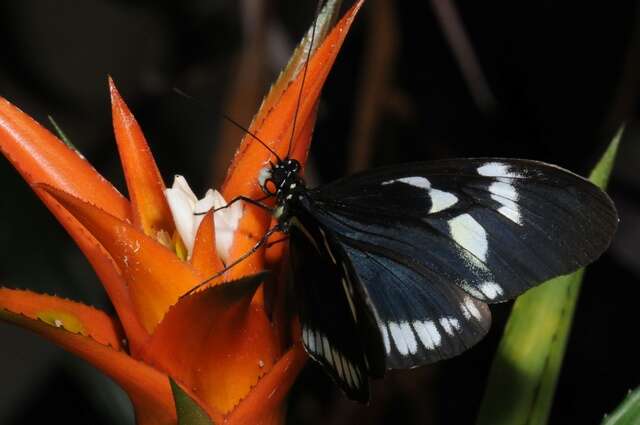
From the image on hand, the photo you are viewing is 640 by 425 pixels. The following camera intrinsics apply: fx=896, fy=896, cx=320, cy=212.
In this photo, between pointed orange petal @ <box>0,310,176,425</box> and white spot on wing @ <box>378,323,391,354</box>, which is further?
white spot on wing @ <box>378,323,391,354</box>

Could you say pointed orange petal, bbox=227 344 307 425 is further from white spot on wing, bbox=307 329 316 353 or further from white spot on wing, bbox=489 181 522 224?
white spot on wing, bbox=489 181 522 224

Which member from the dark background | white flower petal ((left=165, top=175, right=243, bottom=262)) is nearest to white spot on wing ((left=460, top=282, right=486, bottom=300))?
white flower petal ((left=165, top=175, right=243, bottom=262))

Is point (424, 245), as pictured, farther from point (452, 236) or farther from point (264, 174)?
point (264, 174)

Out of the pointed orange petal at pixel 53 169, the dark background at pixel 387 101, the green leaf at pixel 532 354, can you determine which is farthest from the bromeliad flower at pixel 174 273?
the dark background at pixel 387 101

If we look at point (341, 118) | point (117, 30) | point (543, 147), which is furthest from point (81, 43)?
point (543, 147)

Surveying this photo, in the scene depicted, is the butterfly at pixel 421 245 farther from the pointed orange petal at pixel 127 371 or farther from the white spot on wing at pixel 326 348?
the pointed orange petal at pixel 127 371
